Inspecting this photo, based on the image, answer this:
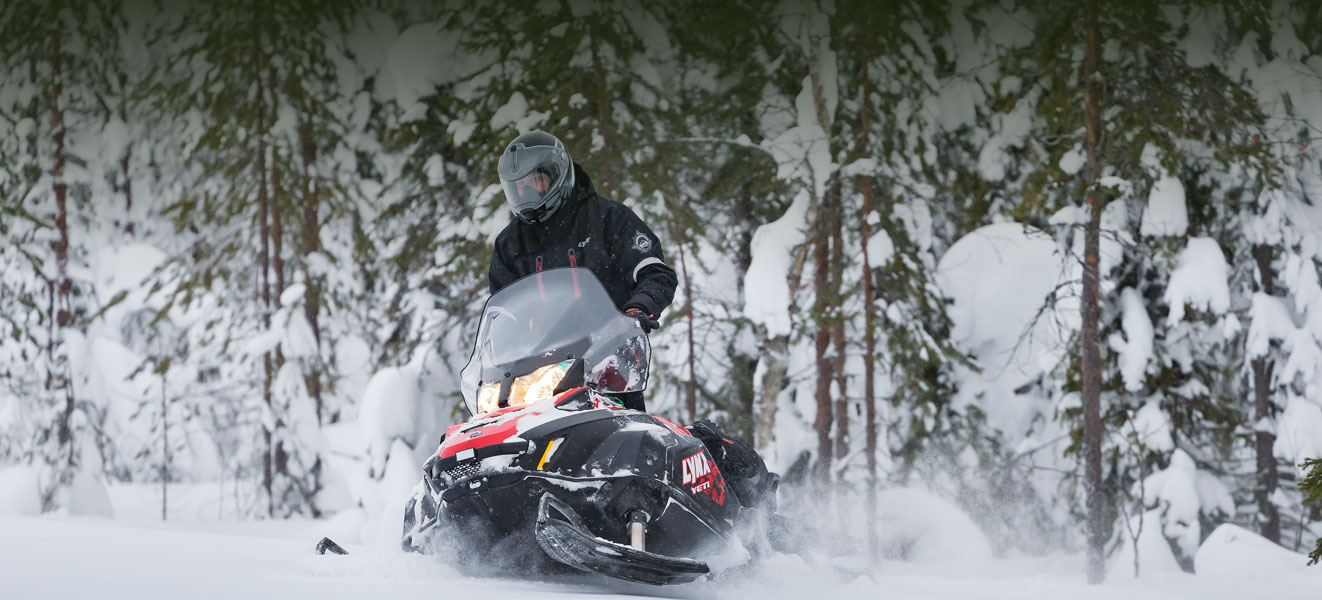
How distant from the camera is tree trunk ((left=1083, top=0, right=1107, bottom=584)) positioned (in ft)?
27.3

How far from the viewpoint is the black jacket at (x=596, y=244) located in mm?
4734

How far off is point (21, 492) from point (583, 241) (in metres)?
9.93

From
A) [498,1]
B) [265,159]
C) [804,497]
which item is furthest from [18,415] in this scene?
[804,497]

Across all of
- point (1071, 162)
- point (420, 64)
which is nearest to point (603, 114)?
point (420, 64)

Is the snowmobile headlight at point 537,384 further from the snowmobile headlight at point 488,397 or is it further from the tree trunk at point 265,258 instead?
the tree trunk at point 265,258

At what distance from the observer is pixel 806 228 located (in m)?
9.73

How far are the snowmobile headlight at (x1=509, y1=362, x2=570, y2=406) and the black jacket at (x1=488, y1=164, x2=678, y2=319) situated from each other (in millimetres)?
769

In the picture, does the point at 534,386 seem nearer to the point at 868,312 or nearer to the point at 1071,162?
the point at 1071,162

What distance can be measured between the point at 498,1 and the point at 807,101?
120 inches

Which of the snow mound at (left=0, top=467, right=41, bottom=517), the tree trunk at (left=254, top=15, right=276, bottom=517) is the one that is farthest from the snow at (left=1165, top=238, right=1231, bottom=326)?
the snow mound at (left=0, top=467, right=41, bottom=517)

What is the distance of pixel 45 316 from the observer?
41.1ft

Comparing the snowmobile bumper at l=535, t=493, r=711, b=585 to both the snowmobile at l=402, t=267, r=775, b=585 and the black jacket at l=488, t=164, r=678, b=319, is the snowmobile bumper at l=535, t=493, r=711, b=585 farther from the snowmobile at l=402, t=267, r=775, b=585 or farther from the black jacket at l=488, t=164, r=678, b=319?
the black jacket at l=488, t=164, r=678, b=319

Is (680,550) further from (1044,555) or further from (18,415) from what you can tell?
(18,415)

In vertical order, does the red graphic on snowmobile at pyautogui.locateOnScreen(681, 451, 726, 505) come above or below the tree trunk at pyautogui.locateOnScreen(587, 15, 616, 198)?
below
